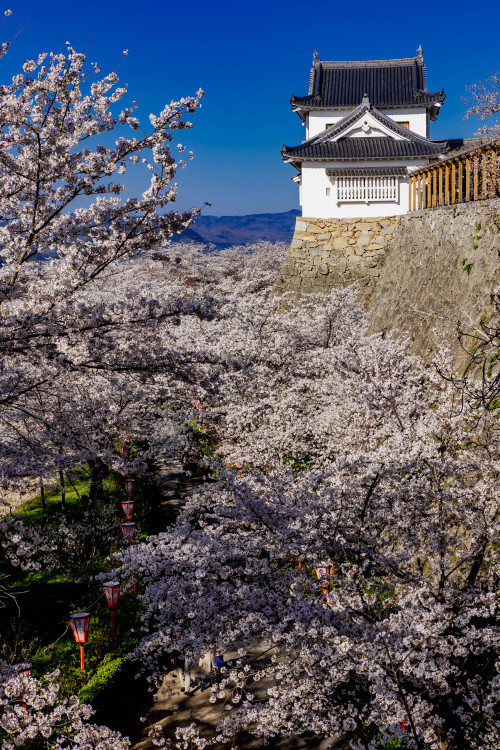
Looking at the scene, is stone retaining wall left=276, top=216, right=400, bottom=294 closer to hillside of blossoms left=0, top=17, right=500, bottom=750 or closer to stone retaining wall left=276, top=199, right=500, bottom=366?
stone retaining wall left=276, top=199, right=500, bottom=366

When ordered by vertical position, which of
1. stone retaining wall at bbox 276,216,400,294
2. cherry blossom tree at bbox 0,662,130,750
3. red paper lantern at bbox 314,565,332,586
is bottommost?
cherry blossom tree at bbox 0,662,130,750

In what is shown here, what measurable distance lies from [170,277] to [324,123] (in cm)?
1488

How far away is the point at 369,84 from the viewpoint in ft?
101

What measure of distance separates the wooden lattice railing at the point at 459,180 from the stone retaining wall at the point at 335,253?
90.5 inches

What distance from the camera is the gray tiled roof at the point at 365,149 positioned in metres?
22.2

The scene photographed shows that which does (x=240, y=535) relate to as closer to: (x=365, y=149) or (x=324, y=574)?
(x=324, y=574)

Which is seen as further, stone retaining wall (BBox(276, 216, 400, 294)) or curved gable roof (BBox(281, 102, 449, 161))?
stone retaining wall (BBox(276, 216, 400, 294))

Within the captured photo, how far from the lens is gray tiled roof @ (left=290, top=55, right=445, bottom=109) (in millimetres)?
28766

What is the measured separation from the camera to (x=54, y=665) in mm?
8992

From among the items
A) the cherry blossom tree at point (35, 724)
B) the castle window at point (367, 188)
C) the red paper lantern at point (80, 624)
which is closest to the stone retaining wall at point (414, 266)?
the castle window at point (367, 188)

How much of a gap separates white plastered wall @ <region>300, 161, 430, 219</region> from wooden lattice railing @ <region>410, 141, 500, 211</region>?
2.17m

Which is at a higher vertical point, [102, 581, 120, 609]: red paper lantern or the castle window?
the castle window

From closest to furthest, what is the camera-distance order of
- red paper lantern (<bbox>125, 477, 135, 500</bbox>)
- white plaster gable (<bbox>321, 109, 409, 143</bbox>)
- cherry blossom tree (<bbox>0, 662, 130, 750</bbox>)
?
cherry blossom tree (<bbox>0, 662, 130, 750</bbox>), red paper lantern (<bbox>125, 477, 135, 500</bbox>), white plaster gable (<bbox>321, 109, 409, 143</bbox>)

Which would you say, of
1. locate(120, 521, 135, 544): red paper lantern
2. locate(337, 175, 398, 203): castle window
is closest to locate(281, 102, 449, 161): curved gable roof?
locate(337, 175, 398, 203): castle window
